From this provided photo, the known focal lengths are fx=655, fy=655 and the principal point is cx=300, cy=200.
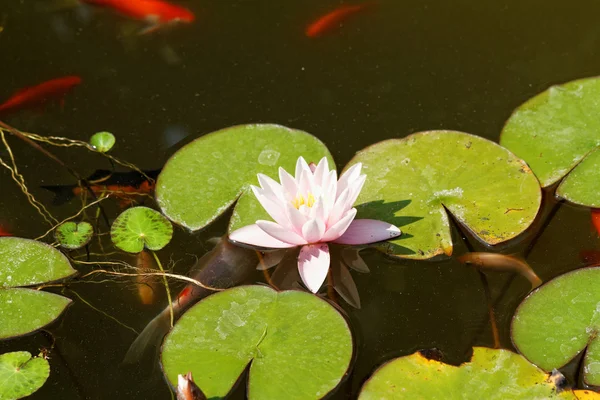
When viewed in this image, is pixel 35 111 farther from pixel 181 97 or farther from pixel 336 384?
pixel 336 384

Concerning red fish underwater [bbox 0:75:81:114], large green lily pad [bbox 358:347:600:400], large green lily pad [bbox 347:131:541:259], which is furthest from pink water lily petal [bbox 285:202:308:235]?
red fish underwater [bbox 0:75:81:114]

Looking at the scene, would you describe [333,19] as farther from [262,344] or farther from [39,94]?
[262,344]

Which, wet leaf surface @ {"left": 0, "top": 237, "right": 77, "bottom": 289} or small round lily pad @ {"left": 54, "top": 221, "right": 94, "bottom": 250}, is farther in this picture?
small round lily pad @ {"left": 54, "top": 221, "right": 94, "bottom": 250}

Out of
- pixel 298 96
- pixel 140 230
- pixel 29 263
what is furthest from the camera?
pixel 298 96

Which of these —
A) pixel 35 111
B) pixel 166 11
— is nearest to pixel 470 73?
pixel 166 11

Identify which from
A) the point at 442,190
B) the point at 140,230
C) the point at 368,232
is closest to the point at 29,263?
the point at 140,230

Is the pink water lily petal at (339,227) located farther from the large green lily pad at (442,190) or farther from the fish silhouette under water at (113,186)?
the fish silhouette under water at (113,186)

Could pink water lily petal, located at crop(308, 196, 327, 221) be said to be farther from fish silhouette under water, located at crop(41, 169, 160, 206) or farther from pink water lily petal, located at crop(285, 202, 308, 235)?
fish silhouette under water, located at crop(41, 169, 160, 206)
